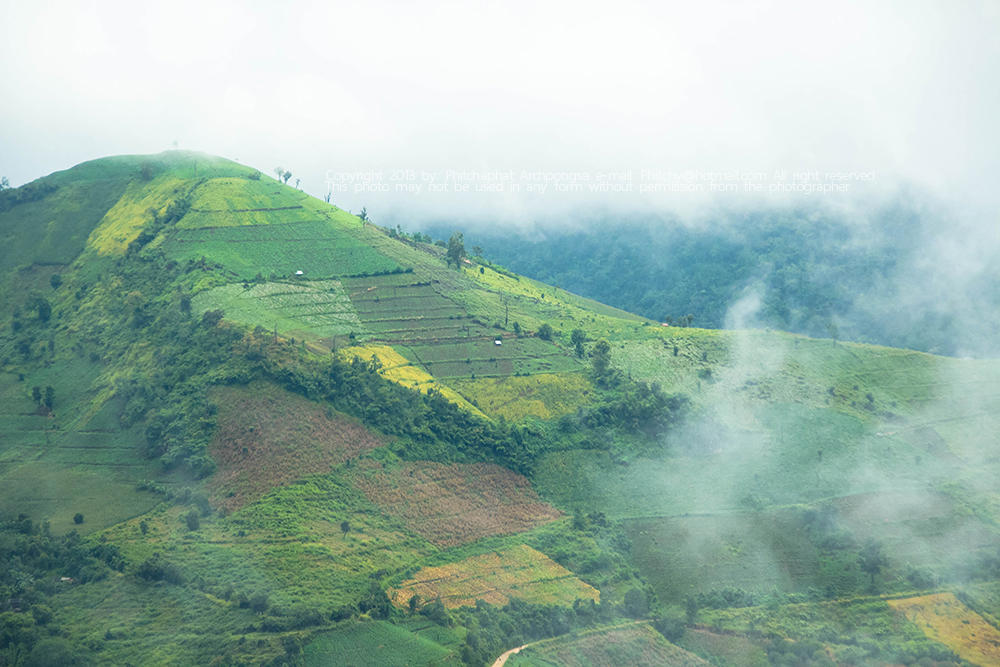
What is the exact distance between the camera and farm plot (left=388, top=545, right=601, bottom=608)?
71938 mm

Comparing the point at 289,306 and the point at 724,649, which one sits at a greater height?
the point at 289,306

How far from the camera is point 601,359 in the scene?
343 feet

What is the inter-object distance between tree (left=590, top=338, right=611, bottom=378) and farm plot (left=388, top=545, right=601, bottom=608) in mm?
30259

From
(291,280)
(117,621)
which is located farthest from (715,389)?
(117,621)

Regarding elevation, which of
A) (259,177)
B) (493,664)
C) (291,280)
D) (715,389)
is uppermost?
(259,177)

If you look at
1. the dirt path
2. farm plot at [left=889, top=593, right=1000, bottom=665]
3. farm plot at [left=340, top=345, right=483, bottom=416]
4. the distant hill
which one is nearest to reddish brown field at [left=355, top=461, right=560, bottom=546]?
farm plot at [left=340, top=345, right=483, bottom=416]

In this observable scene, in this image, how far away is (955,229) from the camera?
592ft

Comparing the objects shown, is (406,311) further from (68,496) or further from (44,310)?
(44,310)

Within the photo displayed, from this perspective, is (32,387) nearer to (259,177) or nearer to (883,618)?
(259,177)

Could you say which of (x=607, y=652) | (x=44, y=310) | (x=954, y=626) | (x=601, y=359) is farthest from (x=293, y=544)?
(x=44, y=310)

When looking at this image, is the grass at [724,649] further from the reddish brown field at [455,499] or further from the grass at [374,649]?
the grass at [374,649]

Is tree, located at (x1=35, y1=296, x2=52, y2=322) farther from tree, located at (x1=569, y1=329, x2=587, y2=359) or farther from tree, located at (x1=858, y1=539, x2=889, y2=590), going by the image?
tree, located at (x1=858, y1=539, x2=889, y2=590)

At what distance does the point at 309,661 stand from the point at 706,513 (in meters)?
42.5

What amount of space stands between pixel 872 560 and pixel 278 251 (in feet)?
278
